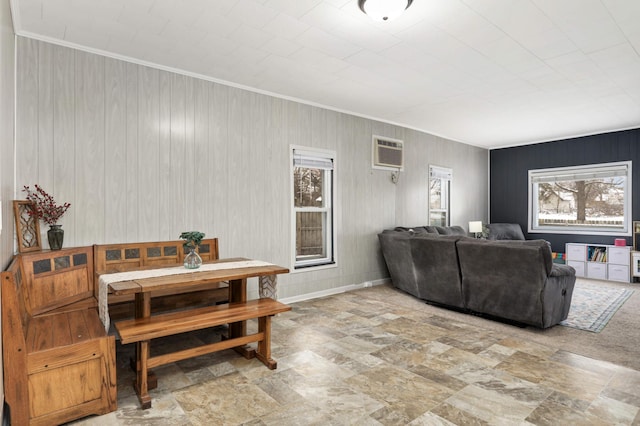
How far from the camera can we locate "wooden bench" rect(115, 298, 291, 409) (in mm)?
2258

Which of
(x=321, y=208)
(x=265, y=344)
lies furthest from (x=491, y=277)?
(x=265, y=344)

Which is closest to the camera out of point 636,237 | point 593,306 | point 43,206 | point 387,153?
point 43,206

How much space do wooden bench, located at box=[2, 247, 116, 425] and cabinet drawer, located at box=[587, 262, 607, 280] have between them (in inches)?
294

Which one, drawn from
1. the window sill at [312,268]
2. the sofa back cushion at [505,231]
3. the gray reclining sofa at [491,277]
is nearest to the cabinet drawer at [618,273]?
the sofa back cushion at [505,231]

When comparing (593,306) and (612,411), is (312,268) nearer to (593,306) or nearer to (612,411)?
(612,411)

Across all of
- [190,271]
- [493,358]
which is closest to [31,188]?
[190,271]

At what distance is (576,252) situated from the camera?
6.64m

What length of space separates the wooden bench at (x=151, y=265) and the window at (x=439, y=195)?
4555 mm

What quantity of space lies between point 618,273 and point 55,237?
7957 millimetres

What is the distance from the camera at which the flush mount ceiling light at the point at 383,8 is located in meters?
2.42

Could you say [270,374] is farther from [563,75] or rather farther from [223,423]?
[563,75]

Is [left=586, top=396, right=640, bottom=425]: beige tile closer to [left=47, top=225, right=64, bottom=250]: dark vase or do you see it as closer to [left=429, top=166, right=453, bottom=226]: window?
[left=47, top=225, right=64, bottom=250]: dark vase

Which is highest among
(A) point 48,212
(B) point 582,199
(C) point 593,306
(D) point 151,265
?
(B) point 582,199

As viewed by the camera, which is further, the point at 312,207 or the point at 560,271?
the point at 312,207
